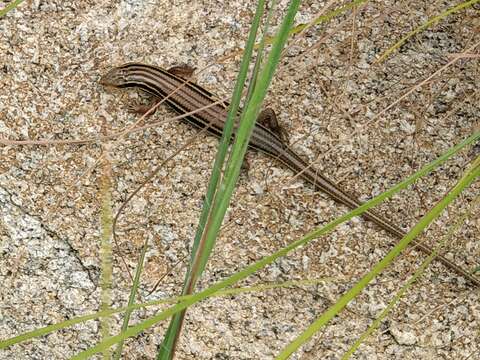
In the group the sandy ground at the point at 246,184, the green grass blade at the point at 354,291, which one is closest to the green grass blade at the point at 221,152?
the green grass blade at the point at 354,291

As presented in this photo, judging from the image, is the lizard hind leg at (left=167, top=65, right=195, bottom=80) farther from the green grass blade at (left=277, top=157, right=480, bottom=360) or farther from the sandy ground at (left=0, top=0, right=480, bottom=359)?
the green grass blade at (left=277, top=157, right=480, bottom=360)

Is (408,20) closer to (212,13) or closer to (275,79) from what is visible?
(275,79)

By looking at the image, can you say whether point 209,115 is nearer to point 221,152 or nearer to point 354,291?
point 221,152

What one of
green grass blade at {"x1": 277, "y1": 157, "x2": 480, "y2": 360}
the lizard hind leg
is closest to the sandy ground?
the lizard hind leg

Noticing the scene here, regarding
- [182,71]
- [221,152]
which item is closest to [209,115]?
[182,71]

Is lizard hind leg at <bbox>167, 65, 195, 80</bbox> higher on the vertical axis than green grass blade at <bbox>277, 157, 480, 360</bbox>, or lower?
higher
